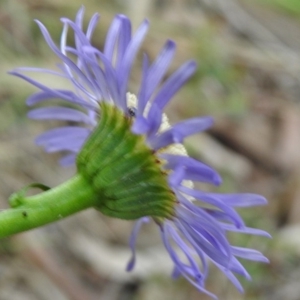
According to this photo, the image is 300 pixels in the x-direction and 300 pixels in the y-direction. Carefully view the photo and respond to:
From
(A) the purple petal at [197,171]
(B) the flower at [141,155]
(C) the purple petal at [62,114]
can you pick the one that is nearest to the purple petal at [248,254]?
(B) the flower at [141,155]

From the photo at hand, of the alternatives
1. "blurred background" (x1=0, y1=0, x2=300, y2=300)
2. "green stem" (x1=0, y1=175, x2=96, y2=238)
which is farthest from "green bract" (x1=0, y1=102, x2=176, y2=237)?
"blurred background" (x1=0, y1=0, x2=300, y2=300)

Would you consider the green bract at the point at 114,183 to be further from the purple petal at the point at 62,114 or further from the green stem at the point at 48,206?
the purple petal at the point at 62,114

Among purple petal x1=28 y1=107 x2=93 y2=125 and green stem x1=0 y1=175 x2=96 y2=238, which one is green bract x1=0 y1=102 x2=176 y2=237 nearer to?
green stem x1=0 y1=175 x2=96 y2=238

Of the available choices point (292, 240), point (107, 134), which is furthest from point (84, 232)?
point (107, 134)

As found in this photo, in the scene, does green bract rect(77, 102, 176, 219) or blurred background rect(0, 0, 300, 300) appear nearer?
green bract rect(77, 102, 176, 219)

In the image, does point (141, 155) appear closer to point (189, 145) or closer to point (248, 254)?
point (248, 254)
